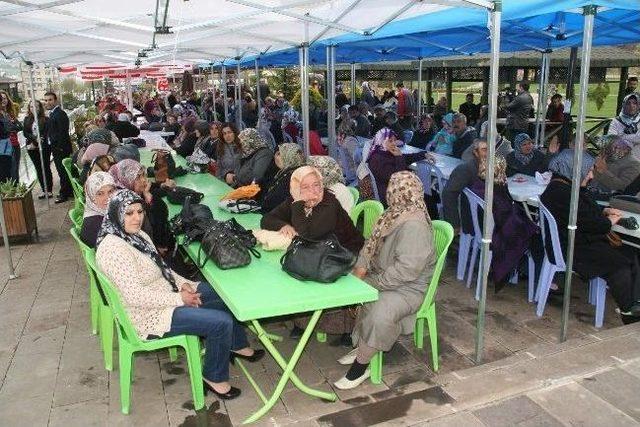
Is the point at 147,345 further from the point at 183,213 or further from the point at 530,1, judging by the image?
the point at 530,1

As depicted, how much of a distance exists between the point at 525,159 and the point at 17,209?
222 inches

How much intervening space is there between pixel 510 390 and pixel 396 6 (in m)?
3.02

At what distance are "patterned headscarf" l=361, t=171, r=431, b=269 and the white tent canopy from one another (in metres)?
1.56

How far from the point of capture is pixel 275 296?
2.56 meters

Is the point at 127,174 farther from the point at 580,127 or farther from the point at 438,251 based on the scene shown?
the point at 580,127

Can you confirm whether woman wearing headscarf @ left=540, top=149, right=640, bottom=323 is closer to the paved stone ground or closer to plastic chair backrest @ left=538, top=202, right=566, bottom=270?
plastic chair backrest @ left=538, top=202, right=566, bottom=270

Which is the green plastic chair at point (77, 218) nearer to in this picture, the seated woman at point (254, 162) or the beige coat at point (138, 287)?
the beige coat at point (138, 287)

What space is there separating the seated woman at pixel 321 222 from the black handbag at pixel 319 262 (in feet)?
1.85

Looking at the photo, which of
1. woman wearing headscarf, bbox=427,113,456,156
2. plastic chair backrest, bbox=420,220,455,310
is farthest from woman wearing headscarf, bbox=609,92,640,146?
plastic chair backrest, bbox=420,220,455,310

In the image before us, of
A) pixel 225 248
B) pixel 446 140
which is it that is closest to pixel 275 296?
pixel 225 248

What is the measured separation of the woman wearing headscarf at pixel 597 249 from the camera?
3.72 m

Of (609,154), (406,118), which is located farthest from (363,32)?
(406,118)

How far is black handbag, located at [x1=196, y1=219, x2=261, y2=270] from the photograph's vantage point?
9.57 feet

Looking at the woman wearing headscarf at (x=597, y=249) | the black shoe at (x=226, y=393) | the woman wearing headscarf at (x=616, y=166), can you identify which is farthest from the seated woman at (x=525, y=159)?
the black shoe at (x=226, y=393)
